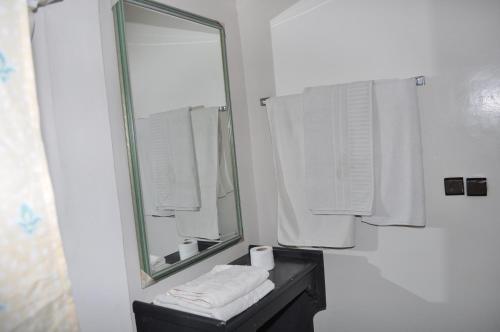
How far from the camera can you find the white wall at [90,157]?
1225mm

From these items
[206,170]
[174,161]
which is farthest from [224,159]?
[174,161]

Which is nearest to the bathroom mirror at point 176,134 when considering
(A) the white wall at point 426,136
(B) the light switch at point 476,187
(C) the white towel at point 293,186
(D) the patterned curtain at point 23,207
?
(C) the white towel at point 293,186

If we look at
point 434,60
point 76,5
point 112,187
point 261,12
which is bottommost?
point 112,187

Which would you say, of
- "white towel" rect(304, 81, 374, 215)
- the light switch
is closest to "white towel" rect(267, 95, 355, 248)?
"white towel" rect(304, 81, 374, 215)

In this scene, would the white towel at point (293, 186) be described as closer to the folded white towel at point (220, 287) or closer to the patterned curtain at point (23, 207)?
the folded white towel at point (220, 287)

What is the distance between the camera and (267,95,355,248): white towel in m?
1.82

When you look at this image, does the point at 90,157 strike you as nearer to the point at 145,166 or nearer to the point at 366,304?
the point at 145,166

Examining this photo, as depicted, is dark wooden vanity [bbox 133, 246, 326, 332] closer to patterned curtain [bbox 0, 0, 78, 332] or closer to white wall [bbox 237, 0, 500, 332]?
white wall [bbox 237, 0, 500, 332]

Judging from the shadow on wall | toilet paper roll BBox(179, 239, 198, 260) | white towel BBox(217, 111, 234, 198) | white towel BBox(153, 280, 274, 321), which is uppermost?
white towel BBox(217, 111, 234, 198)

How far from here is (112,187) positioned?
4.44ft

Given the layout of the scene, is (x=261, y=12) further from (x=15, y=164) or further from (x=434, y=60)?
(x=15, y=164)

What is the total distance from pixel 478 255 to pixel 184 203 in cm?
130

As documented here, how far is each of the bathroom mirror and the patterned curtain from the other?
496 mm

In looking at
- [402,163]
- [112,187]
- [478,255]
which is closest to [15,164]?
[112,187]
